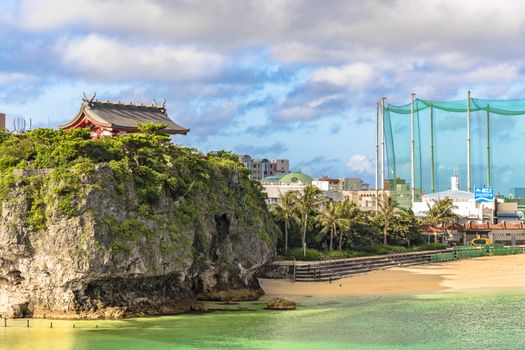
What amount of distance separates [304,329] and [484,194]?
63876mm

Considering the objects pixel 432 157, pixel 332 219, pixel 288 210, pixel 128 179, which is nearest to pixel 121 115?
pixel 288 210

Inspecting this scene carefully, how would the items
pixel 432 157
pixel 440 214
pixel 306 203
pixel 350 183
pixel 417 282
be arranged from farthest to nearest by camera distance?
pixel 350 183
pixel 432 157
pixel 440 214
pixel 306 203
pixel 417 282

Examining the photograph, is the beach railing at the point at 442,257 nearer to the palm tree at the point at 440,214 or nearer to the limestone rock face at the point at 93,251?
the palm tree at the point at 440,214

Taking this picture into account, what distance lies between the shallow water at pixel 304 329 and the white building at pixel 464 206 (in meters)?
52.1

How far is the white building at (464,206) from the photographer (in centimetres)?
9769

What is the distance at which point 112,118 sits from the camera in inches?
2451

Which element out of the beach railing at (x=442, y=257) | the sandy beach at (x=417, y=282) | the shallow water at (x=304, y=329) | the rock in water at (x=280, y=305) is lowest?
the shallow water at (x=304, y=329)

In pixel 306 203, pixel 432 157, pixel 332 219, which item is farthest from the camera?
pixel 432 157


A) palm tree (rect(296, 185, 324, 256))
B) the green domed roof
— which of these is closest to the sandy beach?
palm tree (rect(296, 185, 324, 256))

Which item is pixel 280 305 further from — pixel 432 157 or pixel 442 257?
pixel 432 157

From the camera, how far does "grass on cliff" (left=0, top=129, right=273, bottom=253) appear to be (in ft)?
129

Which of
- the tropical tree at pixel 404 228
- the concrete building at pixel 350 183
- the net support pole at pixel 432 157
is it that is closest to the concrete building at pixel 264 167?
the concrete building at pixel 350 183

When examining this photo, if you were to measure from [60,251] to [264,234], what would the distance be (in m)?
16.6

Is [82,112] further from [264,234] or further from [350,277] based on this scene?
[350,277]
